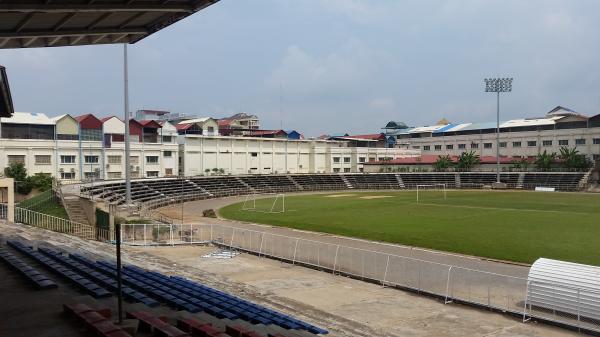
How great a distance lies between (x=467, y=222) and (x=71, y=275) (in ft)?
129

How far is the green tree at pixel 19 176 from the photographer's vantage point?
64.4 m

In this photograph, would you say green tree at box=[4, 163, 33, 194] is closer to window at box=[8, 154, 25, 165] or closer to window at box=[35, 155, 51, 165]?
window at box=[8, 154, 25, 165]

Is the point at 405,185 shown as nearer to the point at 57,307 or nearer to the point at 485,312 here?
the point at 485,312

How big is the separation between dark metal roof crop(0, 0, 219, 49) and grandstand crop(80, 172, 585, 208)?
4727cm

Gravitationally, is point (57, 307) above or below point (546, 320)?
above

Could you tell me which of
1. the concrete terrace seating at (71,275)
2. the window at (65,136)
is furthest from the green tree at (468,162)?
the concrete terrace seating at (71,275)

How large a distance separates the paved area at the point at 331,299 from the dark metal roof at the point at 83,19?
11818 millimetres

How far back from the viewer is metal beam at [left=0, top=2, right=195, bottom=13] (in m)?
15.5

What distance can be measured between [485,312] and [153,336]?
1338 cm

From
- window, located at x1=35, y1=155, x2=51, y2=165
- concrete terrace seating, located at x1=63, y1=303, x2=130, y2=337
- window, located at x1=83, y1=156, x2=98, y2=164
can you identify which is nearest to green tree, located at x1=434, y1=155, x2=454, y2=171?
window, located at x1=83, y1=156, x2=98, y2=164

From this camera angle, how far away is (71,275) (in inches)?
749

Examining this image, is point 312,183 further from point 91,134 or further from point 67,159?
point 67,159

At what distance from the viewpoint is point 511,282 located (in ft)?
69.1

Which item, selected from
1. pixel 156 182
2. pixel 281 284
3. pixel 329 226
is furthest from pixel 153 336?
pixel 156 182
